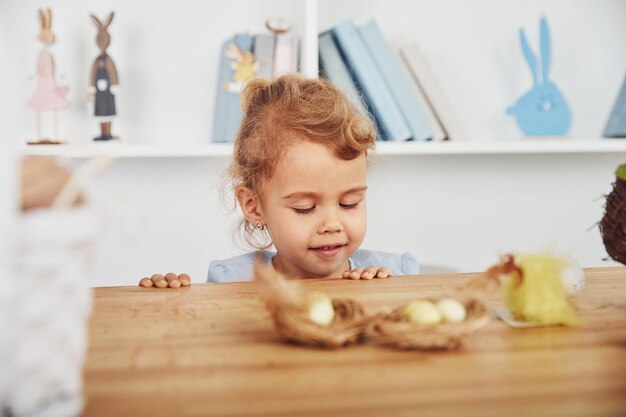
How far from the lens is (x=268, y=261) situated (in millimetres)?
1944

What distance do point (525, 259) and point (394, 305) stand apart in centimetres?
18

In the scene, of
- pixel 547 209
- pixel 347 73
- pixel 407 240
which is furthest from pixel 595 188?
pixel 347 73

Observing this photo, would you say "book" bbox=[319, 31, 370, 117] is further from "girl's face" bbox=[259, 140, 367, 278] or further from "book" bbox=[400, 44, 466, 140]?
"girl's face" bbox=[259, 140, 367, 278]

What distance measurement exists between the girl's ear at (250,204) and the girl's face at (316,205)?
0.10m

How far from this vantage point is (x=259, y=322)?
860 millimetres

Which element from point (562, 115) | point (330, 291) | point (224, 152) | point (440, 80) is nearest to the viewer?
point (330, 291)

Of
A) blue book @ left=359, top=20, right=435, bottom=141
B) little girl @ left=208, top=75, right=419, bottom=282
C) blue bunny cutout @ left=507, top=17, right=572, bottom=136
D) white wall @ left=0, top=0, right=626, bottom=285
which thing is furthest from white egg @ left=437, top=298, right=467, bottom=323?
blue bunny cutout @ left=507, top=17, right=572, bottom=136

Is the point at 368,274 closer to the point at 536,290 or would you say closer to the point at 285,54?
the point at 536,290

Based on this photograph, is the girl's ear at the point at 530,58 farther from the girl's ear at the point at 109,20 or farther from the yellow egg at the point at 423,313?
the yellow egg at the point at 423,313

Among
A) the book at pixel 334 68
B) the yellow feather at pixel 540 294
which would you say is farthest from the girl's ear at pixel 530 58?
the yellow feather at pixel 540 294

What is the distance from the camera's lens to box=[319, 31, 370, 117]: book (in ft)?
7.61

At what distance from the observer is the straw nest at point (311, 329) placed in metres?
0.73

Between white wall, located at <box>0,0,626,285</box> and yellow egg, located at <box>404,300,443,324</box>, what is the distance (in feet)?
5.71

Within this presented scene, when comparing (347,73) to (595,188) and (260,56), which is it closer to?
(260,56)
